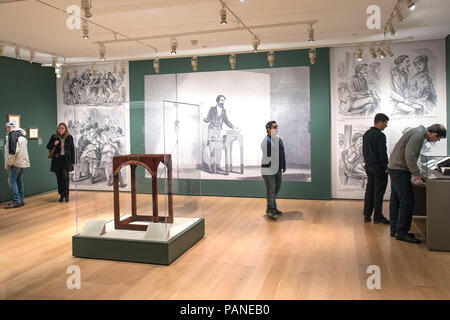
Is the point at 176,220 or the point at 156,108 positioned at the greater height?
the point at 156,108

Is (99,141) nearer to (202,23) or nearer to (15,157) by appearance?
(202,23)

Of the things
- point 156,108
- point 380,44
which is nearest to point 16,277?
point 156,108

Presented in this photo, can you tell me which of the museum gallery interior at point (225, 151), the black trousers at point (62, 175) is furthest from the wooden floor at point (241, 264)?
the black trousers at point (62, 175)

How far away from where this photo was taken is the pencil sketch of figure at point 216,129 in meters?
8.85

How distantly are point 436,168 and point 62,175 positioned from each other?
675 cm

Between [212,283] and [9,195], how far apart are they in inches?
259

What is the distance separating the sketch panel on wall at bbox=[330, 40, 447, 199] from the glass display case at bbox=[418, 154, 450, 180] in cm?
261

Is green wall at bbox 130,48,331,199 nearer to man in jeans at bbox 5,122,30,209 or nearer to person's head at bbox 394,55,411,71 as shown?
person's head at bbox 394,55,411,71

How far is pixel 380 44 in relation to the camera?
24.9 feet

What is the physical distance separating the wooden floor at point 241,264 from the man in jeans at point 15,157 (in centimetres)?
138

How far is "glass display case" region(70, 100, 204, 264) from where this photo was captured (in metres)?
4.51
